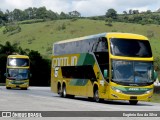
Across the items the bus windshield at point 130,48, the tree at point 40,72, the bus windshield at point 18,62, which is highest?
the bus windshield at point 130,48

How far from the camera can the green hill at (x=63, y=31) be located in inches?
5049

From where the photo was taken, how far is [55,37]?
131000 millimetres

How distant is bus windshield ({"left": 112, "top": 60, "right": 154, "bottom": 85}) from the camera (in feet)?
91.7

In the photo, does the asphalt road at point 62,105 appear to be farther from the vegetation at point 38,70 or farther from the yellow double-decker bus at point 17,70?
the vegetation at point 38,70

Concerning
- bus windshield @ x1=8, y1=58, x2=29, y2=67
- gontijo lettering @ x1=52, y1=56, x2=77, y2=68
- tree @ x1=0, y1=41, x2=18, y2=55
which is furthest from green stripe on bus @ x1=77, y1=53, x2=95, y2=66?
tree @ x1=0, y1=41, x2=18, y2=55

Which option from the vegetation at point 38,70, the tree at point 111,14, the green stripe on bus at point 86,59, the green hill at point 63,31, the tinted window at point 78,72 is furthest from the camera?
the tree at point 111,14

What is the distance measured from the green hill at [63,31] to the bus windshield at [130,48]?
3706 inches

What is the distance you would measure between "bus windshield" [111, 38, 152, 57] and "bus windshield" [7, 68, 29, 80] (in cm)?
2625

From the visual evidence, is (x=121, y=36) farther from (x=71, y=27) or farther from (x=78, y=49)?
(x=71, y=27)

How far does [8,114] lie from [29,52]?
70416 mm

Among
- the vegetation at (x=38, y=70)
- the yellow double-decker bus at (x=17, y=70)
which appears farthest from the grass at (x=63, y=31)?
the yellow double-decker bus at (x=17, y=70)

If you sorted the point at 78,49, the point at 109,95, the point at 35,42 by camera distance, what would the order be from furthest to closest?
the point at 35,42
the point at 78,49
the point at 109,95

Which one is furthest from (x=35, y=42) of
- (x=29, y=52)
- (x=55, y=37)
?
(x=29, y=52)

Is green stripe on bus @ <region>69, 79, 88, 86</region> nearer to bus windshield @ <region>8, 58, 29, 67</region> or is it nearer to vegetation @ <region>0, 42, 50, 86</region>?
bus windshield @ <region>8, 58, 29, 67</region>
